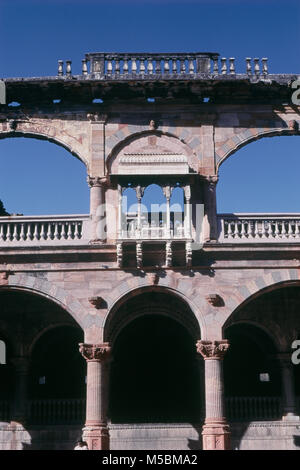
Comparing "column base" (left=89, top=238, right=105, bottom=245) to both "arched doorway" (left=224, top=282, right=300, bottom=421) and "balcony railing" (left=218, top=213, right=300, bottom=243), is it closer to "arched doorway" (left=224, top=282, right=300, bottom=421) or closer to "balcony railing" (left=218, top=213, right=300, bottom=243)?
"balcony railing" (left=218, top=213, right=300, bottom=243)

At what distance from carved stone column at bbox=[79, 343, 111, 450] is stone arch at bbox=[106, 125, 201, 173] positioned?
232 inches

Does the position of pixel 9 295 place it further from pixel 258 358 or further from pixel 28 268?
pixel 258 358

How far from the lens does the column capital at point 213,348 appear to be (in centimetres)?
2134

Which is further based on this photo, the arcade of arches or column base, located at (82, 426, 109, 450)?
the arcade of arches

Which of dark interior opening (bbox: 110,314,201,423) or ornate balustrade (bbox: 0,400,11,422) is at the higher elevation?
dark interior opening (bbox: 110,314,201,423)

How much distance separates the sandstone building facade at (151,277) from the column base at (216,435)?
0.19 feet

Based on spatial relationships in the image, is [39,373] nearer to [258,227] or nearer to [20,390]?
[20,390]

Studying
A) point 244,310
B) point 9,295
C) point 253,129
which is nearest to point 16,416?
point 9,295

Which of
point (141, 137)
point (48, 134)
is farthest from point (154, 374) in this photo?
point (48, 134)

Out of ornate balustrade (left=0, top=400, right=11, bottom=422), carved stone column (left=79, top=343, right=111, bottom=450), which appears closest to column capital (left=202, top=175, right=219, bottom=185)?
carved stone column (left=79, top=343, right=111, bottom=450)

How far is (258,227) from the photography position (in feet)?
74.4

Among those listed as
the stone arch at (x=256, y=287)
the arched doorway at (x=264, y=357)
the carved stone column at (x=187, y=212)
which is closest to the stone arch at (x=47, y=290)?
the carved stone column at (x=187, y=212)

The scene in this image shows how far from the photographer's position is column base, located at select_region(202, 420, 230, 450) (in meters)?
20.6

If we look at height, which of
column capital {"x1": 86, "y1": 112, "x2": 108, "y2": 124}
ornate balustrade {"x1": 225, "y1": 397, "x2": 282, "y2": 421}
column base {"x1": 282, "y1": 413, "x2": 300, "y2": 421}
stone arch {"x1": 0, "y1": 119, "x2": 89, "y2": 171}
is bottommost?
column base {"x1": 282, "y1": 413, "x2": 300, "y2": 421}
